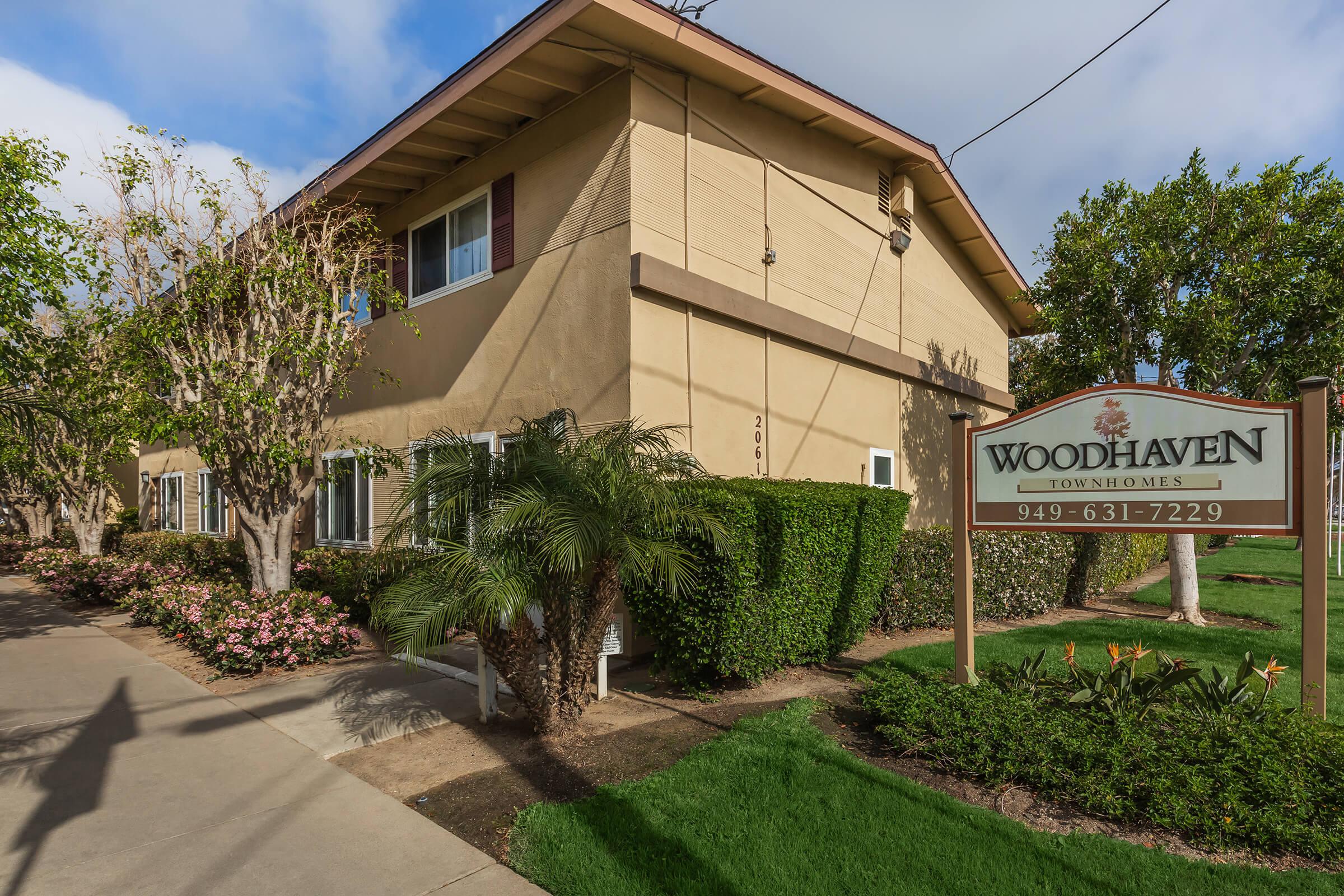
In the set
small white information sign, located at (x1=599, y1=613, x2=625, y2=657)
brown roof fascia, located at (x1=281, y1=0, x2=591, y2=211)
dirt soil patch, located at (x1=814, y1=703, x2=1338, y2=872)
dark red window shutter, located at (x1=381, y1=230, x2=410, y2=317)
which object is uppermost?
brown roof fascia, located at (x1=281, y1=0, x2=591, y2=211)

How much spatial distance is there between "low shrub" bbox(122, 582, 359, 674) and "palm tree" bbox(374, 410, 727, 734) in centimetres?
272

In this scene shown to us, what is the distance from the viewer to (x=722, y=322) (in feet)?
28.8

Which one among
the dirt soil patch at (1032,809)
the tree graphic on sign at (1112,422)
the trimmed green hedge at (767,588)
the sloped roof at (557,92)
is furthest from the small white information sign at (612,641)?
the sloped roof at (557,92)

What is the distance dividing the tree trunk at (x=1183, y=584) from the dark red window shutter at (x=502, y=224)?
32.3 ft

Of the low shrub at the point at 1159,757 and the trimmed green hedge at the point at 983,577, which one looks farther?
the trimmed green hedge at the point at 983,577

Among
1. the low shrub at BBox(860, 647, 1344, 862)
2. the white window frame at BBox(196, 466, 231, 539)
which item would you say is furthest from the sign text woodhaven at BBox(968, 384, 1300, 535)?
the white window frame at BBox(196, 466, 231, 539)

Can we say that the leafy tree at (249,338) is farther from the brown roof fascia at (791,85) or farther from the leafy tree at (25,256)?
the brown roof fascia at (791,85)

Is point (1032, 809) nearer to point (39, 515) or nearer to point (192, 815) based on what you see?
point (192, 815)

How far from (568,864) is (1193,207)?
37.2 feet

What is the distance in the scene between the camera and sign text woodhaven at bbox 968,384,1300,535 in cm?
492

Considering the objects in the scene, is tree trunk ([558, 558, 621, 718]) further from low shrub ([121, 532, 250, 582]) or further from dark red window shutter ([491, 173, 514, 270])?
low shrub ([121, 532, 250, 582])

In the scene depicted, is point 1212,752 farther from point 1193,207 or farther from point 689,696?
point 1193,207

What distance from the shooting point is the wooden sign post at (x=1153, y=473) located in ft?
15.6

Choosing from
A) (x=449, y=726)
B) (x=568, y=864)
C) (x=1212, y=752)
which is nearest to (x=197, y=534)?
(x=449, y=726)
